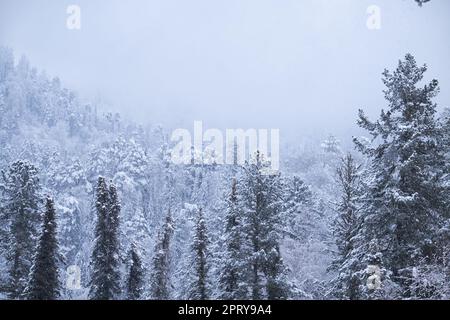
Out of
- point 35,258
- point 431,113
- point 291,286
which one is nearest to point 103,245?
point 35,258

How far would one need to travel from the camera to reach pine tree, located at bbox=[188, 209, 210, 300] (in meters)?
28.5

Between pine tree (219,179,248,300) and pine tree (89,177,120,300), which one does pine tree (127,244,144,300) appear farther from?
pine tree (219,179,248,300)

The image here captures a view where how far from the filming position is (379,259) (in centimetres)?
1723

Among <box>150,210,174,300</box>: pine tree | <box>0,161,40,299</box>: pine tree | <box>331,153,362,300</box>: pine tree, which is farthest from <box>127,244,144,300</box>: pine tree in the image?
<box>331,153,362,300</box>: pine tree

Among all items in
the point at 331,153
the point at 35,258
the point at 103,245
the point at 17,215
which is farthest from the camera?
the point at 331,153

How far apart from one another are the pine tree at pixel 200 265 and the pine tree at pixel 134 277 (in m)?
3.97

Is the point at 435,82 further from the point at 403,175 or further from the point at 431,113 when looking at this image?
the point at 403,175

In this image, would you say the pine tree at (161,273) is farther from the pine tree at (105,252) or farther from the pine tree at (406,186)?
the pine tree at (406,186)

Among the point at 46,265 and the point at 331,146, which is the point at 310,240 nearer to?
the point at 46,265

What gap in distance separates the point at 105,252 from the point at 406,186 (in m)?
18.7

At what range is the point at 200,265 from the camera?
28844 mm

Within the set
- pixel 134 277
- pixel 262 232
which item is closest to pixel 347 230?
pixel 262 232

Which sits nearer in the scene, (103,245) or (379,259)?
(379,259)
